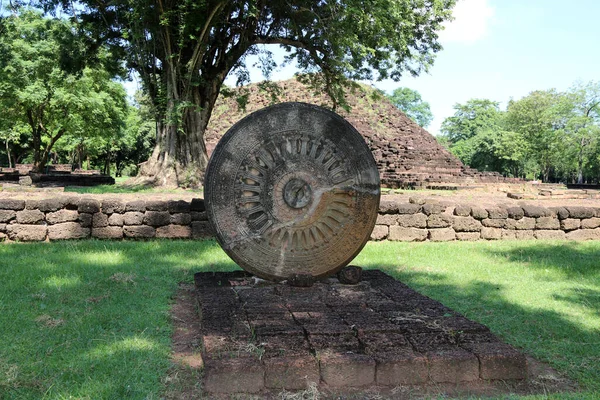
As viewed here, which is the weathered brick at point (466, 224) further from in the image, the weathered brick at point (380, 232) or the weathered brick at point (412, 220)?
the weathered brick at point (380, 232)

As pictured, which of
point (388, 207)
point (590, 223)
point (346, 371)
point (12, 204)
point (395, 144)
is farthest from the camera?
point (395, 144)

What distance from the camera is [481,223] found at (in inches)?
388

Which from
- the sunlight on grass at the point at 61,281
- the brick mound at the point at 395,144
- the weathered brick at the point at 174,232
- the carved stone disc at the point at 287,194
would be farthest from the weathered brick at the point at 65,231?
the brick mound at the point at 395,144

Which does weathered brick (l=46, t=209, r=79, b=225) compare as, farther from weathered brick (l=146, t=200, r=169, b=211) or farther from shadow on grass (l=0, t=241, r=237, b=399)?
weathered brick (l=146, t=200, r=169, b=211)

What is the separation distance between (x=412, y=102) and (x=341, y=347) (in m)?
84.7

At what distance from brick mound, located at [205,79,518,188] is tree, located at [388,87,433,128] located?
41795 mm

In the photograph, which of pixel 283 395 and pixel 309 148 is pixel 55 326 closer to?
pixel 283 395

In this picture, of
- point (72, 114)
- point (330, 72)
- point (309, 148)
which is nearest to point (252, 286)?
point (309, 148)

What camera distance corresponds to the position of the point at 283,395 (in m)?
3.24

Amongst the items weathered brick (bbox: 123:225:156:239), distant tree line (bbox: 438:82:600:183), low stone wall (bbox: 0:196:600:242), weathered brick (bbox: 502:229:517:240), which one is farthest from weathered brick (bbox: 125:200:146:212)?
distant tree line (bbox: 438:82:600:183)

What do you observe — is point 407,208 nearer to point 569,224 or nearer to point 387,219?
point 387,219

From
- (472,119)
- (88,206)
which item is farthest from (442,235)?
(472,119)

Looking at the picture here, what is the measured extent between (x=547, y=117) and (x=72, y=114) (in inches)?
1776

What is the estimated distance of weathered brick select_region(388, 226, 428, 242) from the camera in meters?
9.36
